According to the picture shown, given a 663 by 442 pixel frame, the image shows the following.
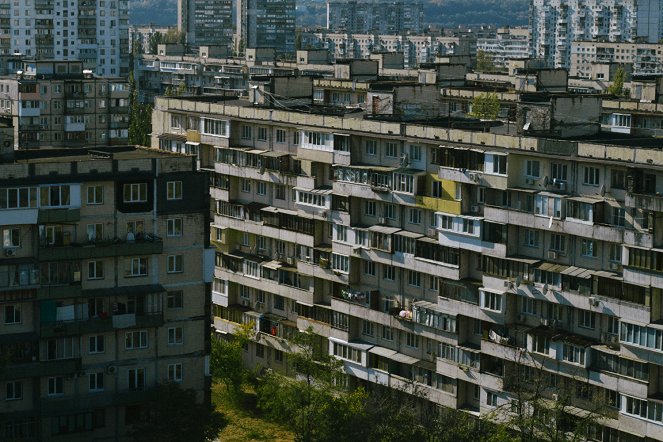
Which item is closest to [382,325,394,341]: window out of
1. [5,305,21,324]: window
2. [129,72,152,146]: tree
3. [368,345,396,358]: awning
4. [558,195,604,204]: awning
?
[368,345,396,358]: awning

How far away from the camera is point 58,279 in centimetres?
4303

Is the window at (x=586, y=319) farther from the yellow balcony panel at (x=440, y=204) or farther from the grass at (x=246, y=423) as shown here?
the grass at (x=246, y=423)

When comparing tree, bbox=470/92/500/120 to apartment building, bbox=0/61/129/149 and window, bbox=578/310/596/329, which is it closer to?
apartment building, bbox=0/61/129/149

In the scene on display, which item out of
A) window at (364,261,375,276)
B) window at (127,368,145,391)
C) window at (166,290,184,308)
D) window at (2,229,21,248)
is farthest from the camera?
window at (364,261,375,276)

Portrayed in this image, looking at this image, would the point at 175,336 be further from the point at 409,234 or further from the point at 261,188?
the point at 261,188

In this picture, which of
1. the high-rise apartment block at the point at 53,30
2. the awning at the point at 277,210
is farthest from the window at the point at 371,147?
the high-rise apartment block at the point at 53,30

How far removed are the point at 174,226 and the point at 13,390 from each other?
6966 mm

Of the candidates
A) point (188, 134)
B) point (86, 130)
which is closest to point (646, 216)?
point (188, 134)

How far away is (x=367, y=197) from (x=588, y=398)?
12.1 m

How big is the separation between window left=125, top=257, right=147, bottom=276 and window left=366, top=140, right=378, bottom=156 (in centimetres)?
1354

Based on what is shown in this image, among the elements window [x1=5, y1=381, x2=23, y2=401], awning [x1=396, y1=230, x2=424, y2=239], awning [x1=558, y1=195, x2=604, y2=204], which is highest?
awning [x1=558, y1=195, x2=604, y2=204]

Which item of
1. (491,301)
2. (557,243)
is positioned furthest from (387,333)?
(557,243)

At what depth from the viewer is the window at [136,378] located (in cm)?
4441

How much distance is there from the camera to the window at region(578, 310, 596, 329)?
47.1 m
